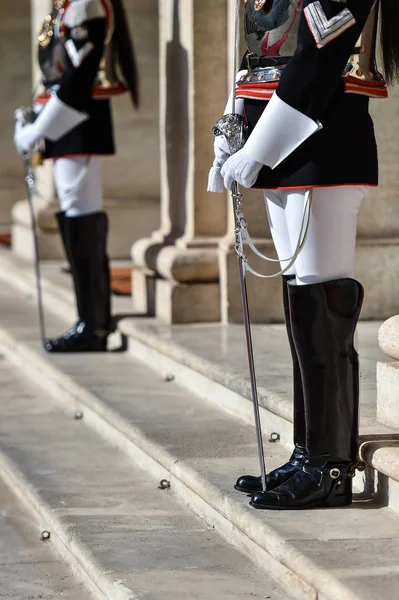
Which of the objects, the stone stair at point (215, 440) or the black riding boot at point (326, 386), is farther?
the black riding boot at point (326, 386)

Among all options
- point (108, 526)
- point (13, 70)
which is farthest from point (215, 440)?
point (13, 70)

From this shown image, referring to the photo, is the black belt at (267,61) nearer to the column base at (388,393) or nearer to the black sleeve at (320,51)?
the black sleeve at (320,51)

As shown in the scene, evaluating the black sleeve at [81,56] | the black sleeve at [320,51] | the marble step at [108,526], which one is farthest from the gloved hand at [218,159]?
the black sleeve at [81,56]

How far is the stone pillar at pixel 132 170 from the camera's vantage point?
8.48 meters

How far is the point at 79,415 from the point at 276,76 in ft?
7.30

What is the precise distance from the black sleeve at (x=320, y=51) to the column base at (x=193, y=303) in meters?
2.86

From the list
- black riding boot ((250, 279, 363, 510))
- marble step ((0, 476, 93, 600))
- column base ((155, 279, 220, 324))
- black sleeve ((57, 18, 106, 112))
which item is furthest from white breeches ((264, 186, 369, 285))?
column base ((155, 279, 220, 324))

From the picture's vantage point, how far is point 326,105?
3.23m

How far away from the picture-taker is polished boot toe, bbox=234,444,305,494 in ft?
11.7

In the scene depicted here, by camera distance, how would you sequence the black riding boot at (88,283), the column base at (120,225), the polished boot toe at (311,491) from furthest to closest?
the column base at (120,225) < the black riding boot at (88,283) < the polished boot toe at (311,491)

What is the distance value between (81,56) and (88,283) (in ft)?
3.40

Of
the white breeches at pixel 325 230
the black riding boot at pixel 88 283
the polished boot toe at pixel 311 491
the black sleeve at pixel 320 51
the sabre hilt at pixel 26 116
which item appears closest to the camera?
the black sleeve at pixel 320 51

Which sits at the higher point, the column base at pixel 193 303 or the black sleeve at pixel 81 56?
the black sleeve at pixel 81 56

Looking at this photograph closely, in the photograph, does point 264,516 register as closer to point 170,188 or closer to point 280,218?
point 280,218
